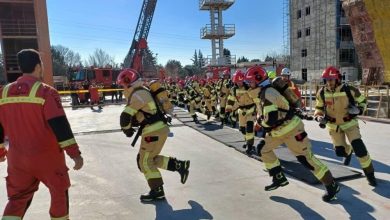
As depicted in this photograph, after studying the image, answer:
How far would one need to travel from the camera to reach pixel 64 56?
3187 inches

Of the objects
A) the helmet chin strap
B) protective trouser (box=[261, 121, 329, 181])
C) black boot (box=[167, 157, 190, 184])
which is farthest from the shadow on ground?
the helmet chin strap

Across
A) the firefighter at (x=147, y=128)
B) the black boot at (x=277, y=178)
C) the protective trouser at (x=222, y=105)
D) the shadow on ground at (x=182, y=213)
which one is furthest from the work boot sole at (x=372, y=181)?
the protective trouser at (x=222, y=105)

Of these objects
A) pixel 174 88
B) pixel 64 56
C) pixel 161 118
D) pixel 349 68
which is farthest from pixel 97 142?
pixel 64 56

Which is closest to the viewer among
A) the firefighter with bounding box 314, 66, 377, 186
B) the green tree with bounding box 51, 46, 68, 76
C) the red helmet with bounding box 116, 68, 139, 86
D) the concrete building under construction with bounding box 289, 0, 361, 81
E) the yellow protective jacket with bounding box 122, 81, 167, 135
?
the yellow protective jacket with bounding box 122, 81, 167, 135

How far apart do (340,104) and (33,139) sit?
4.45 meters

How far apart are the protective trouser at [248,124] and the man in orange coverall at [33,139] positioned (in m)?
4.70

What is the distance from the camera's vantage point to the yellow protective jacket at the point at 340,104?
549 cm

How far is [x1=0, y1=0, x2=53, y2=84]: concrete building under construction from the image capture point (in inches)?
1097

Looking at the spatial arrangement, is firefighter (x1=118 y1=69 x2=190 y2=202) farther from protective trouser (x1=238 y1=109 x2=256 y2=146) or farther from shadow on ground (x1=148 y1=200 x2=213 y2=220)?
protective trouser (x1=238 y1=109 x2=256 y2=146)

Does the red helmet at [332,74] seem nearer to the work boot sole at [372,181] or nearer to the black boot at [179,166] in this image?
the work boot sole at [372,181]

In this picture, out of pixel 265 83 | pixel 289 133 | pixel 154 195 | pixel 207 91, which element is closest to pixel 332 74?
pixel 265 83

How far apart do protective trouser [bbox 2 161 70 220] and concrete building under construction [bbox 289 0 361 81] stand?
4146 cm

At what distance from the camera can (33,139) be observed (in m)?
3.16

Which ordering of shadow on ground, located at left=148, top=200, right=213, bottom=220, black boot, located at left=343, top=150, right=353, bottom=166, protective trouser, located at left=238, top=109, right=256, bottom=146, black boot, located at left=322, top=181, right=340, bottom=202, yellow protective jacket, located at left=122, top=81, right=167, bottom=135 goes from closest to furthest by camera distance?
shadow on ground, located at left=148, top=200, right=213, bottom=220, black boot, located at left=322, top=181, right=340, bottom=202, yellow protective jacket, located at left=122, top=81, right=167, bottom=135, black boot, located at left=343, top=150, right=353, bottom=166, protective trouser, located at left=238, top=109, right=256, bottom=146
